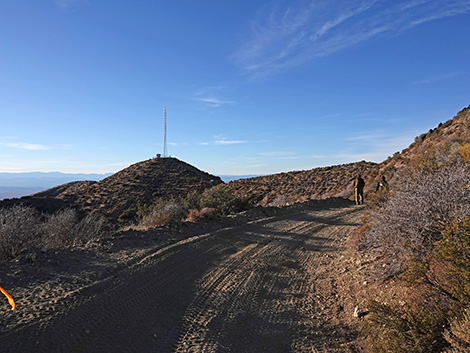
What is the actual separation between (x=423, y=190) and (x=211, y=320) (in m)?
4.43

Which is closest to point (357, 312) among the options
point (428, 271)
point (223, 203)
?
point (428, 271)

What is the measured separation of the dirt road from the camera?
177 inches

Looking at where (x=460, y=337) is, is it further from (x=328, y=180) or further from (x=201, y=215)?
(x=328, y=180)

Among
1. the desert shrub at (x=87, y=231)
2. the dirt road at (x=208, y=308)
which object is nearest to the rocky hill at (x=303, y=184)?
the desert shrub at (x=87, y=231)

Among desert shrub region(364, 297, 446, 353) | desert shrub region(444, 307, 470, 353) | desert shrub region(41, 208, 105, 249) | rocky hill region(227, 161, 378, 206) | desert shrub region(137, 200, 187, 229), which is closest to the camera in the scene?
desert shrub region(444, 307, 470, 353)

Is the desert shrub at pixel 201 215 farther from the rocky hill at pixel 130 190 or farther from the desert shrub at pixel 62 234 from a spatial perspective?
the rocky hill at pixel 130 190

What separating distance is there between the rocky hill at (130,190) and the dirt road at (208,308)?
2910cm

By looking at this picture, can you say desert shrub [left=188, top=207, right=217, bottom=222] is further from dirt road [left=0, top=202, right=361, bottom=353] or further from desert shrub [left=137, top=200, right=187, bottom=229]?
dirt road [left=0, top=202, right=361, bottom=353]

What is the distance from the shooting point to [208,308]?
5695 mm

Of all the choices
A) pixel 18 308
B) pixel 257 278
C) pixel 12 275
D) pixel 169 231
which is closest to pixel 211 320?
pixel 257 278

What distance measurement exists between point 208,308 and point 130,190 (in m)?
45.0

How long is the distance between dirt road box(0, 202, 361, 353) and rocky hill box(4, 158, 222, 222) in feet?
95.5

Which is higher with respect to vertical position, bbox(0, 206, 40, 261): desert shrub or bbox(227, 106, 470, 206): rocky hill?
bbox(227, 106, 470, 206): rocky hill

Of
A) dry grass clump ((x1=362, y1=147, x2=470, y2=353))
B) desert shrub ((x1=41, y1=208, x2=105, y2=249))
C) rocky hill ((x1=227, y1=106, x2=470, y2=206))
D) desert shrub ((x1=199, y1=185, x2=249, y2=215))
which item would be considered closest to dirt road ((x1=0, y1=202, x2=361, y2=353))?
dry grass clump ((x1=362, y1=147, x2=470, y2=353))
